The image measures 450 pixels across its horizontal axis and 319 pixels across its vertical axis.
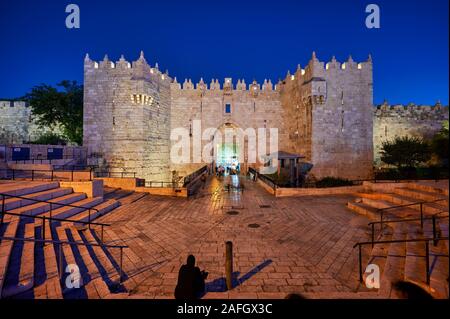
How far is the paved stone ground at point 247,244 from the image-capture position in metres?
4.10

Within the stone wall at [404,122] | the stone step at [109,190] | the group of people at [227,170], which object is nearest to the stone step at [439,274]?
the stone step at [109,190]

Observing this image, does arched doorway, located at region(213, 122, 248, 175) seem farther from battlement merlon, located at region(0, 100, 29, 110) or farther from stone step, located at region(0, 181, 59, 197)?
battlement merlon, located at region(0, 100, 29, 110)

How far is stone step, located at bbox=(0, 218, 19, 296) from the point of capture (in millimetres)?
3669

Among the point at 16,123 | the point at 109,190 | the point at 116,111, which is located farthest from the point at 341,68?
the point at 16,123

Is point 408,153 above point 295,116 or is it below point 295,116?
below

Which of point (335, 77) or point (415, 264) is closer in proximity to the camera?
point (415, 264)

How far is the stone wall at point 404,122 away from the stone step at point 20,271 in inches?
1104

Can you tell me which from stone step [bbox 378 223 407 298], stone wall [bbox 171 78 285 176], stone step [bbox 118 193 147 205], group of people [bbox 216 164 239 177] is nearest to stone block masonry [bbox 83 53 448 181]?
stone wall [bbox 171 78 285 176]

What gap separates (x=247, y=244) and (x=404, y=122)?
26.6 meters

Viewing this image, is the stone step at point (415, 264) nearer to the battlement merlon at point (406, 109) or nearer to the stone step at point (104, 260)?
the stone step at point (104, 260)

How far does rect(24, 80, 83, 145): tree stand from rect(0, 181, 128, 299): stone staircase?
19045 mm

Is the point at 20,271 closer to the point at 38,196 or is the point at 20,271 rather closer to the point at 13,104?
the point at 38,196

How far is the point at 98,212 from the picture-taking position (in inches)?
322
